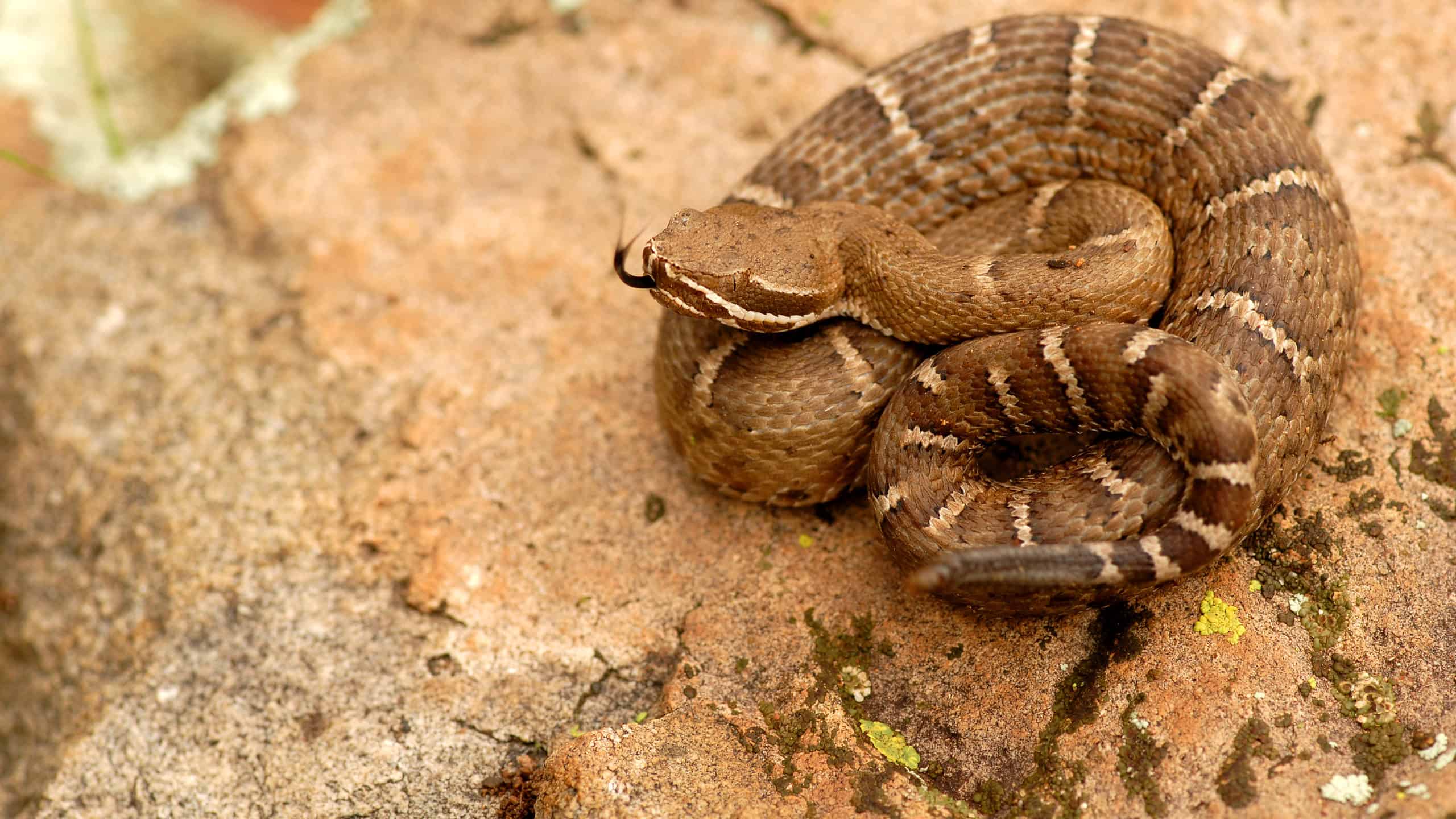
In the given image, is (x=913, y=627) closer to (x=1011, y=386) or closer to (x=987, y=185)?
(x=1011, y=386)

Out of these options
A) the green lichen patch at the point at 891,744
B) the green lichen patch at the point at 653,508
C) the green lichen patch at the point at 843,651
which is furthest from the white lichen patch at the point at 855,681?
the green lichen patch at the point at 653,508

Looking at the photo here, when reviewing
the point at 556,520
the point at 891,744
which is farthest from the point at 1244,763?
the point at 556,520

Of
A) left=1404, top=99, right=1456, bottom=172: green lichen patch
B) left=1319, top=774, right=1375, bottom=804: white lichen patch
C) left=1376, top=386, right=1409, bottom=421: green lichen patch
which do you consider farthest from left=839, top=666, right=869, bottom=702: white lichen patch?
left=1404, top=99, right=1456, bottom=172: green lichen patch

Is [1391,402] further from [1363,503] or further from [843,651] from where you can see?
[843,651]

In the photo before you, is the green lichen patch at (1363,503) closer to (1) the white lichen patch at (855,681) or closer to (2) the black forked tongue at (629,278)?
(1) the white lichen patch at (855,681)

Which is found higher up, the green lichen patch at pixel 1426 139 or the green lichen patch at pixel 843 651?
the green lichen patch at pixel 1426 139

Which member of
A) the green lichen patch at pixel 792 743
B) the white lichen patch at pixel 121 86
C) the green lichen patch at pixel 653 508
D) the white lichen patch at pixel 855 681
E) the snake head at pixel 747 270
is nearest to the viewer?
the green lichen patch at pixel 792 743

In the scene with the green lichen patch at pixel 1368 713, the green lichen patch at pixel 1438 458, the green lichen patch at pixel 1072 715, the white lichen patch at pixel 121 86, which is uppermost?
the green lichen patch at pixel 1438 458
